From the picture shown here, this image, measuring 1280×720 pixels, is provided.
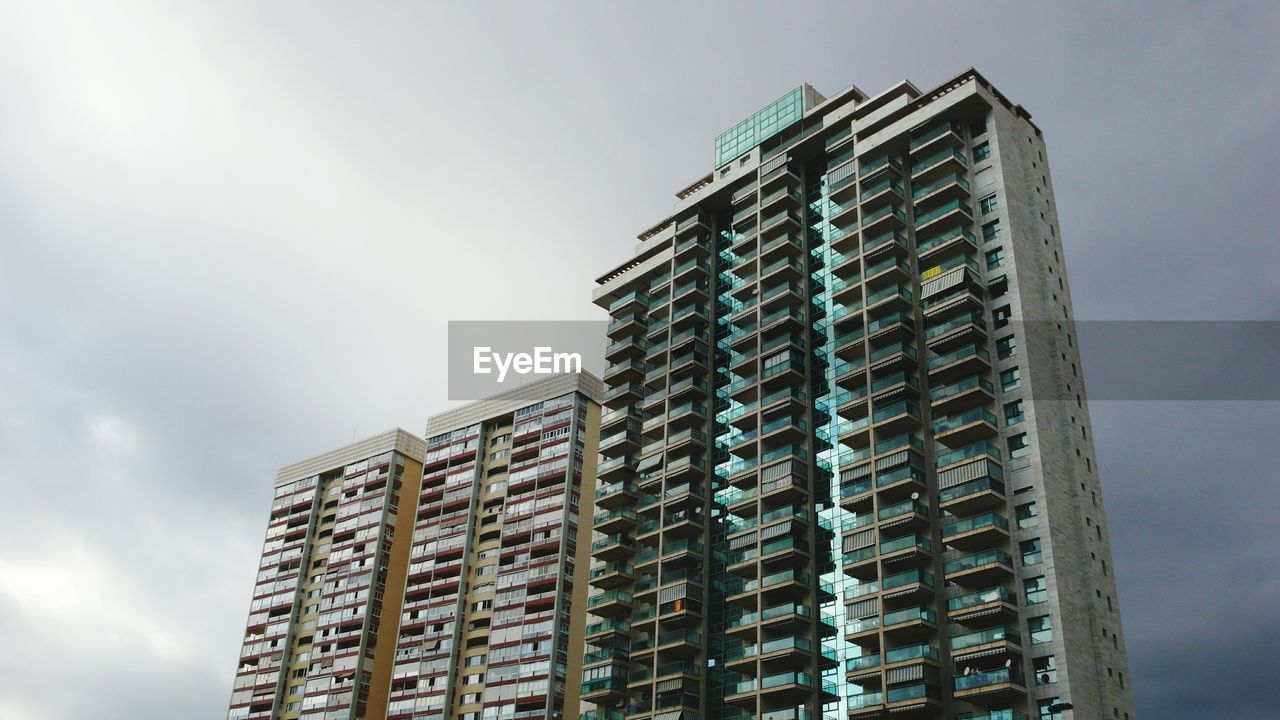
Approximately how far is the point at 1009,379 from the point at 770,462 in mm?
18261

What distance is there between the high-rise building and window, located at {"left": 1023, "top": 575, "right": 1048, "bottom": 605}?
45801 mm

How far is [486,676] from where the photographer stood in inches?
3994

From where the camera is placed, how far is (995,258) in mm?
77750

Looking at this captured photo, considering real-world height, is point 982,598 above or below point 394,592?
below

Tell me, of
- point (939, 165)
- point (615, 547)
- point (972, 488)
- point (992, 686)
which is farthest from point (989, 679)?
point (939, 165)

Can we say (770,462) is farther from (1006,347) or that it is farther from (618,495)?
(1006,347)

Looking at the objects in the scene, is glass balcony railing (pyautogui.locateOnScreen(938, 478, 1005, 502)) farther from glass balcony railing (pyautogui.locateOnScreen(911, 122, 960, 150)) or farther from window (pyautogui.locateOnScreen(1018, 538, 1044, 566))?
glass balcony railing (pyautogui.locateOnScreen(911, 122, 960, 150))

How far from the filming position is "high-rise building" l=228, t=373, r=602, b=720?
334 ft

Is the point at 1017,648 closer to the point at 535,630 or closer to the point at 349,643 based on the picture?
the point at 535,630

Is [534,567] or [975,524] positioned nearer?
[975,524]

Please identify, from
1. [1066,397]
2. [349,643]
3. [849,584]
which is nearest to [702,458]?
[849,584]

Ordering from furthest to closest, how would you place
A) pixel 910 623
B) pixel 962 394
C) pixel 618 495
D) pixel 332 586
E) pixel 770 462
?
1. pixel 332 586
2. pixel 618 495
3. pixel 770 462
4. pixel 962 394
5. pixel 910 623

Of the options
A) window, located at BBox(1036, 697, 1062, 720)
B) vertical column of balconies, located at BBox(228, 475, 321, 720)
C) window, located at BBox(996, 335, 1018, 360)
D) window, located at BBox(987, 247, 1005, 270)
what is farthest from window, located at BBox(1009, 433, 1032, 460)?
vertical column of balconies, located at BBox(228, 475, 321, 720)

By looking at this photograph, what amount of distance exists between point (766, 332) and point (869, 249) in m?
10.2
